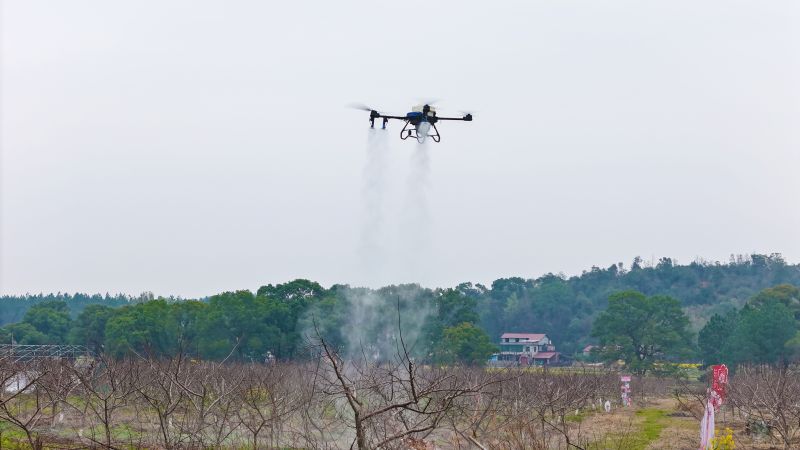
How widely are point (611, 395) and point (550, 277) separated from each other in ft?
339

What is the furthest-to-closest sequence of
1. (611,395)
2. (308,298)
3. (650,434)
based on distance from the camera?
(308,298)
(611,395)
(650,434)

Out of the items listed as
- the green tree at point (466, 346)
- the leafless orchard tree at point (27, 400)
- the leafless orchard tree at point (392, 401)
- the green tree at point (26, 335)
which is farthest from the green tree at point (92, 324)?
the leafless orchard tree at point (392, 401)

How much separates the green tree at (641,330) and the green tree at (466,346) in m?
13.3

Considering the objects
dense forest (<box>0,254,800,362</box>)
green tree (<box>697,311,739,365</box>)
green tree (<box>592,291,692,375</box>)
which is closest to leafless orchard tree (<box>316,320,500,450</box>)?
dense forest (<box>0,254,800,362</box>)

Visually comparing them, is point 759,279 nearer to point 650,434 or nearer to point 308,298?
point 308,298

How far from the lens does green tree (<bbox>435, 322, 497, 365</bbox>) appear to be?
70.6 metres

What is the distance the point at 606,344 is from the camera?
80.9 m

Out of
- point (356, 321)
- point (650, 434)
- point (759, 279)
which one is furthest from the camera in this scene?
point (759, 279)

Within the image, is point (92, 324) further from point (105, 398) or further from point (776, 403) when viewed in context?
point (105, 398)

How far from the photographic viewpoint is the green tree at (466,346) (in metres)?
70.6

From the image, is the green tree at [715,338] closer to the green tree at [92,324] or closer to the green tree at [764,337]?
the green tree at [764,337]

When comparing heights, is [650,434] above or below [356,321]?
below

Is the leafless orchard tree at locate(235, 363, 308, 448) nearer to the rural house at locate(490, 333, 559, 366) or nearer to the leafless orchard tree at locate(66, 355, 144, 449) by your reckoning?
the leafless orchard tree at locate(66, 355, 144, 449)

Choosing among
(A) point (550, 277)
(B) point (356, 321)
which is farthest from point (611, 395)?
(A) point (550, 277)
